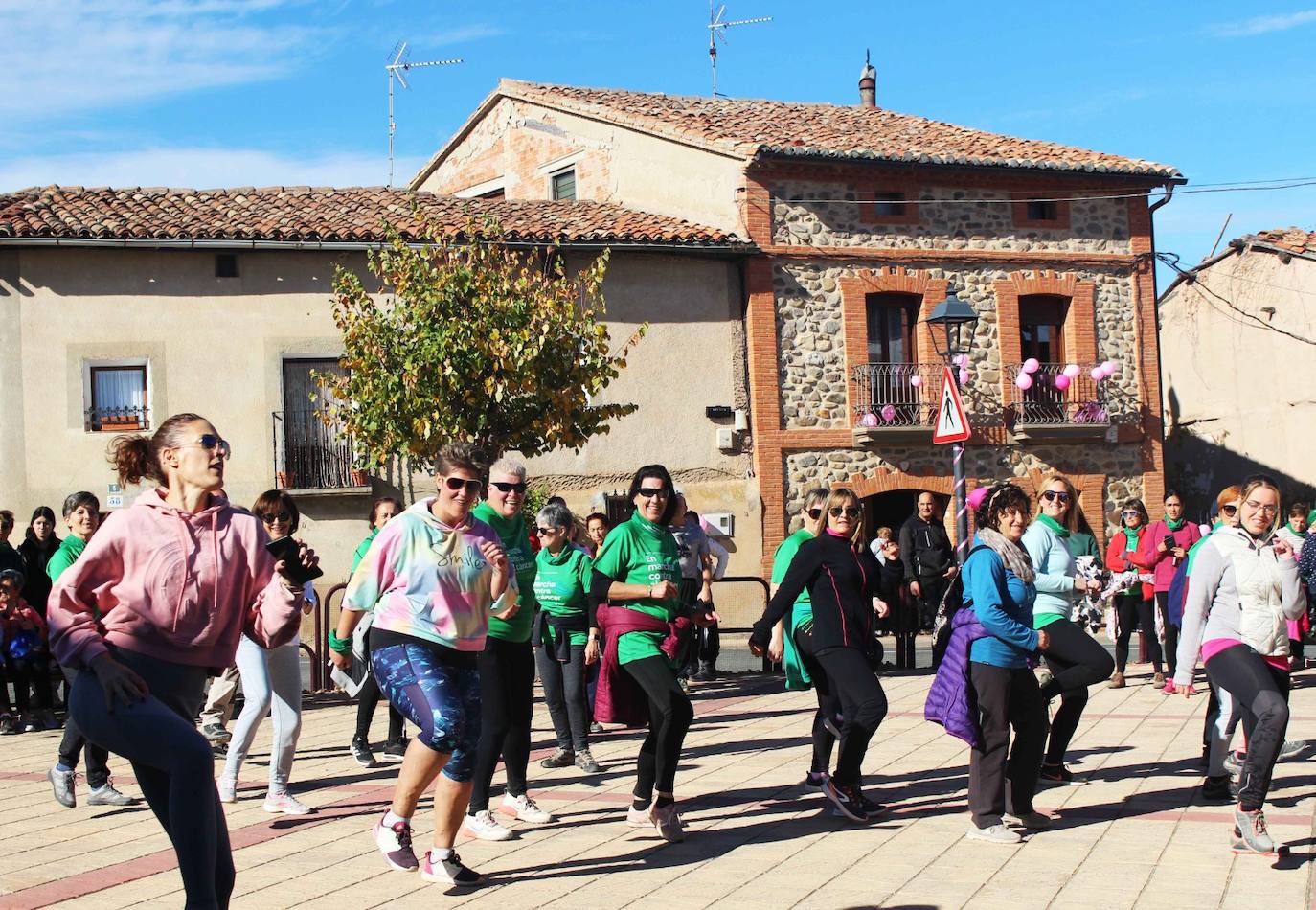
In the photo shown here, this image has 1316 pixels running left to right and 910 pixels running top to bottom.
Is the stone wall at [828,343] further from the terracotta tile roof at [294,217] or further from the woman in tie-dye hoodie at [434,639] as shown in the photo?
the woman in tie-dye hoodie at [434,639]

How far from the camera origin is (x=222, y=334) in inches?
859

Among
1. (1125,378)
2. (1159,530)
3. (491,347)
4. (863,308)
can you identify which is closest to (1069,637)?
(1159,530)

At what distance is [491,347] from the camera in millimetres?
17062

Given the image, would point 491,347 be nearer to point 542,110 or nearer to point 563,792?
point 563,792

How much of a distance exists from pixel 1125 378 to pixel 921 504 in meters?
10.9

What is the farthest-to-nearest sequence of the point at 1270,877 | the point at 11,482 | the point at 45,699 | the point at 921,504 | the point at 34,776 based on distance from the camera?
1. the point at 11,482
2. the point at 921,504
3. the point at 45,699
4. the point at 34,776
5. the point at 1270,877

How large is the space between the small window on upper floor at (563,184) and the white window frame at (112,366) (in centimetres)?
893

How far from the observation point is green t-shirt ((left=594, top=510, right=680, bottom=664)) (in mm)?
7359

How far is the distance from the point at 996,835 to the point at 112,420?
17.6 m

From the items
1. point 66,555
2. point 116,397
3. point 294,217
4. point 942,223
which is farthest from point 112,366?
point 942,223

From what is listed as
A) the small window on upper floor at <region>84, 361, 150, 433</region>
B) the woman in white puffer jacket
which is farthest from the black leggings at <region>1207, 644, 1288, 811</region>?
the small window on upper floor at <region>84, 361, 150, 433</region>

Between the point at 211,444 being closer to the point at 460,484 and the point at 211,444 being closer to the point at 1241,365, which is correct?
the point at 460,484

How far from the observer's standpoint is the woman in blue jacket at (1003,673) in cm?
691

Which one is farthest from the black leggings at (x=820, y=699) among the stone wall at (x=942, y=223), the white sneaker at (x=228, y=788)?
the stone wall at (x=942, y=223)
